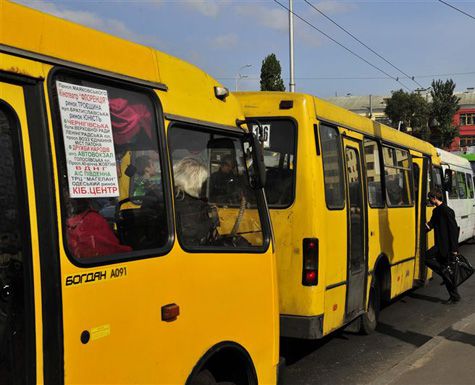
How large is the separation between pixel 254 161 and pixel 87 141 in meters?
1.45

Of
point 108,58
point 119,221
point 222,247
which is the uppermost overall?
point 108,58

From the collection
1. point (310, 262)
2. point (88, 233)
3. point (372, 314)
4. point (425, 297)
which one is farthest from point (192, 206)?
point (425, 297)

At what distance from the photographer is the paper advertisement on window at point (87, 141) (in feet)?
7.63

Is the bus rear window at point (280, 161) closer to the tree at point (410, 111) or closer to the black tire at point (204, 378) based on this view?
the black tire at point (204, 378)

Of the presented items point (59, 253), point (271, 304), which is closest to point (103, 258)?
point (59, 253)

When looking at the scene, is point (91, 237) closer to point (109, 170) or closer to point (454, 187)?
point (109, 170)

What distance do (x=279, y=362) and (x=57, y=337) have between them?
2078 mm

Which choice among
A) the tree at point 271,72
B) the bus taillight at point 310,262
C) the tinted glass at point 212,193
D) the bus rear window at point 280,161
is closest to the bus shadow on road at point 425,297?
the bus taillight at point 310,262

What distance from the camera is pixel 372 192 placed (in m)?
6.66

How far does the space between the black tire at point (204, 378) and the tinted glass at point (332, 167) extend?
257 centimetres

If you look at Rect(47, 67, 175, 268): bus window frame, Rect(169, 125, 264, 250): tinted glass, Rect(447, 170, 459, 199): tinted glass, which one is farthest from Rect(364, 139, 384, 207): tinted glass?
Rect(447, 170, 459, 199): tinted glass

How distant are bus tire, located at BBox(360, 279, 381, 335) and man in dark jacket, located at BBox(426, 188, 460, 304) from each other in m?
1.89

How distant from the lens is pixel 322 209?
5113mm

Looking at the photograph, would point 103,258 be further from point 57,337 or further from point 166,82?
point 166,82
